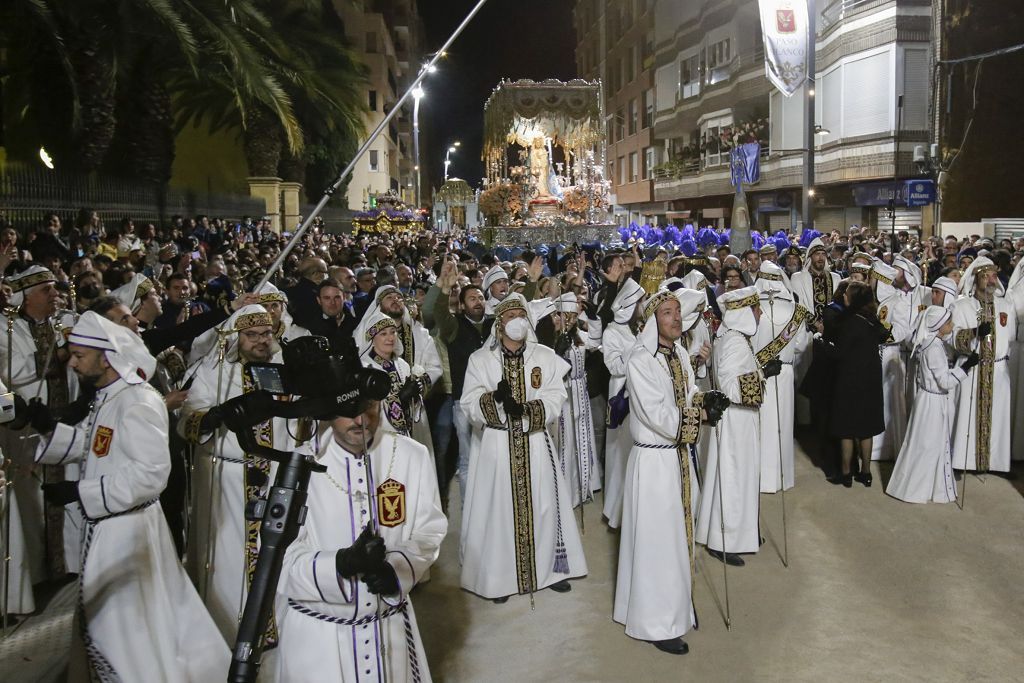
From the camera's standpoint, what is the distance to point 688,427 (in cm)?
525

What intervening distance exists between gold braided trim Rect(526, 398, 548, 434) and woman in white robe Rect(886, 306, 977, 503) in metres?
4.03

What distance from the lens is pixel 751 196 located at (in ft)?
130

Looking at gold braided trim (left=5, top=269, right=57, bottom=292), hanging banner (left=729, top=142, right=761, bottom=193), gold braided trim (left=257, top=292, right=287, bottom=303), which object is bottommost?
gold braided trim (left=257, top=292, right=287, bottom=303)

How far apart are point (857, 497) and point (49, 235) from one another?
9226 mm

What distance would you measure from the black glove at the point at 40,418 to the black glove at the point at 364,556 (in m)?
2.42

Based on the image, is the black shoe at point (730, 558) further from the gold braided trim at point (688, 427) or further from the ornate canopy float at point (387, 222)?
the ornate canopy float at point (387, 222)

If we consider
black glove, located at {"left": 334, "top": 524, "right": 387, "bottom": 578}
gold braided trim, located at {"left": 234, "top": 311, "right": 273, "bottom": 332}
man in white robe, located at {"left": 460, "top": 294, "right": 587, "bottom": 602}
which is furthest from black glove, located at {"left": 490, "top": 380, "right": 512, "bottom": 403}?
black glove, located at {"left": 334, "top": 524, "right": 387, "bottom": 578}

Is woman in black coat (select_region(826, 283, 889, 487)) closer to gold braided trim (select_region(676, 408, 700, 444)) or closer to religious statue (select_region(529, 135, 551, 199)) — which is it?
gold braided trim (select_region(676, 408, 700, 444))

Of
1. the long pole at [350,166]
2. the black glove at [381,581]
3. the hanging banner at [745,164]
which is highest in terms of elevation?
the hanging banner at [745,164]

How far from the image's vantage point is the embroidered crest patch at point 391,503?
10.8ft

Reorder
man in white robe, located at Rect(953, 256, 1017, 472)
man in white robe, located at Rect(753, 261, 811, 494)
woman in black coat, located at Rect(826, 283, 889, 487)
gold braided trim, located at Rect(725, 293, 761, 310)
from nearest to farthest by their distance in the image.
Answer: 1. gold braided trim, located at Rect(725, 293, 761, 310)
2. woman in black coat, located at Rect(826, 283, 889, 487)
3. man in white robe, located at Rect(753, 261, 811, 494)
4. man in white robe, located at Rect(953, 256, 1017, 472)

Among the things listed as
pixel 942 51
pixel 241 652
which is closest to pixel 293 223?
pixel 942 51

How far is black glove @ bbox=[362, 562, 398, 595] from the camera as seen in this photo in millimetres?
2637

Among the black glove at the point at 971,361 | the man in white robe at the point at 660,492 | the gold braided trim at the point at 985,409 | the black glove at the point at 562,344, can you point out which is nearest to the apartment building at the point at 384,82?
the black glove at the point at 562,344
